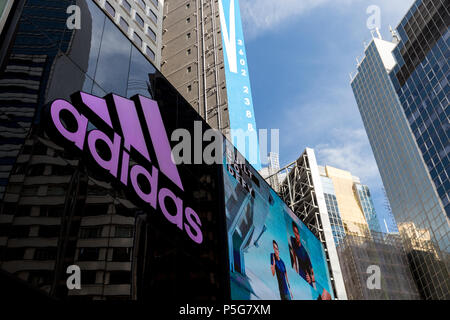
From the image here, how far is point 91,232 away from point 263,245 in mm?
13499

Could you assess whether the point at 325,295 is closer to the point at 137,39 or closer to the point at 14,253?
the point at 14,253

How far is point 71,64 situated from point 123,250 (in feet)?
17.1

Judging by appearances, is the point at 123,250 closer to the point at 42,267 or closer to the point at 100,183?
the point at 100,183

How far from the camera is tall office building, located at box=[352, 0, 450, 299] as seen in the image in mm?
76062

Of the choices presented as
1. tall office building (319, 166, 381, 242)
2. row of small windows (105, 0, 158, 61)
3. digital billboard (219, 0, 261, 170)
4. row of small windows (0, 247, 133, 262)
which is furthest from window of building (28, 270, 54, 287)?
tall office building (319, 166, 381, 242)

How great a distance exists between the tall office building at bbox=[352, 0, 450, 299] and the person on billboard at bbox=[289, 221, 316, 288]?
5474cm

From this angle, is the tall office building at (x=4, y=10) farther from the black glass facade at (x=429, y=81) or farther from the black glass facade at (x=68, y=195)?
the black glass facade at (x=429, y=81)

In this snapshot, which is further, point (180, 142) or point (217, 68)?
point (217, 68)
